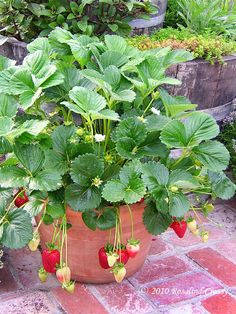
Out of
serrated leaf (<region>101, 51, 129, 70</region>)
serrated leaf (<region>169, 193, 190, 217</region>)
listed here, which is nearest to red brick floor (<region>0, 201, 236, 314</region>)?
serrated leaf (<region>169, 193, 190, 217</region>)

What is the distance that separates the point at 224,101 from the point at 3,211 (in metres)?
1.48

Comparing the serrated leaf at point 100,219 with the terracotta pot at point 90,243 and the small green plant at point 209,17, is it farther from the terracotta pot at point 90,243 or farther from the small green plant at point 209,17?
the small green plant at point 209,17

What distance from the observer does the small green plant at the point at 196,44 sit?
260 cm

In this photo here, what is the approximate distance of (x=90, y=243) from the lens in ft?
6.26

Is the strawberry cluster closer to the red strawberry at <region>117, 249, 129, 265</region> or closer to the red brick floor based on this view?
the red strawberry at <region>117, 249, 129, 265</region>

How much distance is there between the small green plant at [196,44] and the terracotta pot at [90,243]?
1.02 metres

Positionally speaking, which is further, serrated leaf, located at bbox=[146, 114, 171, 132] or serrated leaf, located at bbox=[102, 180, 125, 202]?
serrated leaf, located at bbox=[146, 114, 171, 132]

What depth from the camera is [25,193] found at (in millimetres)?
1883

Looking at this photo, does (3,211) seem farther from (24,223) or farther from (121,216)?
(121,216)

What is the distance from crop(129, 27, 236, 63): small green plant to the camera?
2.60 metres

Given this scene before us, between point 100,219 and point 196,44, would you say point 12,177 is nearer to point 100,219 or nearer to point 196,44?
point 100,219

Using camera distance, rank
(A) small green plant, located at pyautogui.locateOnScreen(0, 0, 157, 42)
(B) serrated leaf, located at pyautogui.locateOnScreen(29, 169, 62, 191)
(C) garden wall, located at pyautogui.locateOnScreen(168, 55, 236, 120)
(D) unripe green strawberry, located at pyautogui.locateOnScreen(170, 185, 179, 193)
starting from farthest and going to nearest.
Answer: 1. (A) small green plant, located at pyautogui.locateOnScreen(0, 0, 157, 42)
2. (C) garden wall, located at pyautogui.locateOnScreen(168, 55, 236, 120)
3. (D) unripe green strawberry, located at pyautogui.locateOnScreen(170, 185, 179, 193)
4. (B) serrated leaf, located at pyautogui.locateOnScreen(29, 169, 62, 191)

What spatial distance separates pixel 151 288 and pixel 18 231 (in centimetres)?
67

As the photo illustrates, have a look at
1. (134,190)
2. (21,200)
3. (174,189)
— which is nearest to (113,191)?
(134,190)
